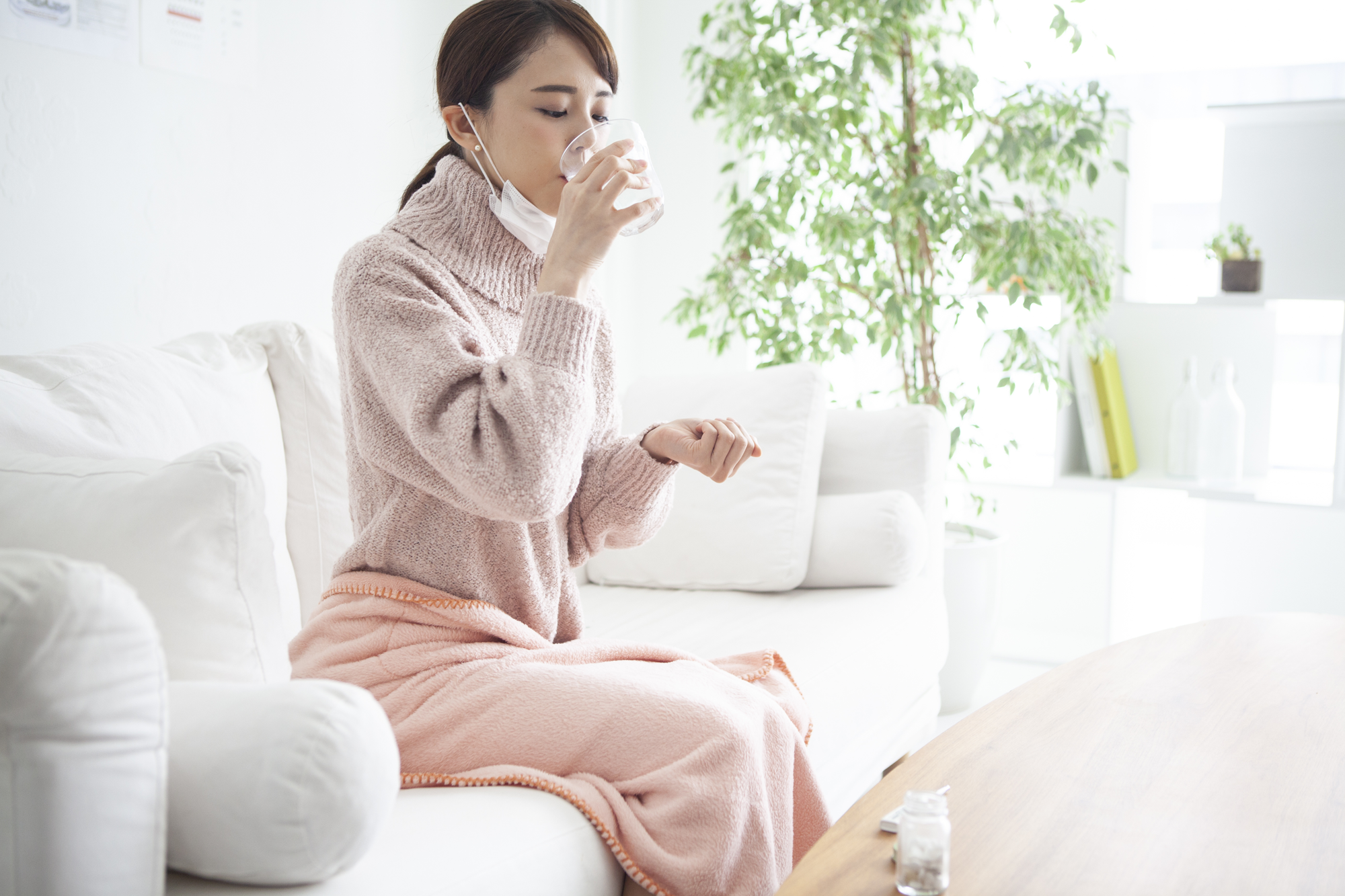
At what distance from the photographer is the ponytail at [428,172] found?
128cm

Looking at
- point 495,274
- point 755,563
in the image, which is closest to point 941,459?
point 755,563

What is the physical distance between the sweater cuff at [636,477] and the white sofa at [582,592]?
378mm

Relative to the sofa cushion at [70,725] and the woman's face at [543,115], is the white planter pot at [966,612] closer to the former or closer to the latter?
the woman's face at [543,115]

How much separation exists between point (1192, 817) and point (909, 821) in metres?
0.27

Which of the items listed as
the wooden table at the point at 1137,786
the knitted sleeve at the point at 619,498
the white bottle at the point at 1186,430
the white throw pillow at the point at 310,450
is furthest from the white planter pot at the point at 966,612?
the white throw pillow at the point at 310,450

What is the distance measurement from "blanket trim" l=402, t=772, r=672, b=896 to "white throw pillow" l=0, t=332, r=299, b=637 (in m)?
0.25

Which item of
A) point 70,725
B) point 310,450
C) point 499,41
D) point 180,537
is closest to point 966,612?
point 310,450

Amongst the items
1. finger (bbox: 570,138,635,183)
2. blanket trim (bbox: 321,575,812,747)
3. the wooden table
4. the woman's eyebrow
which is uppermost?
the woman's eyebrow

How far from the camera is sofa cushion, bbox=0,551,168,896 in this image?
648 millimetres

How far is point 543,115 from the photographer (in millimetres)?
1177

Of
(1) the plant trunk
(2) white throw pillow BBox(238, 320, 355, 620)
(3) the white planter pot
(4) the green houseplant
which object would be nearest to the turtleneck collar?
(2) white throw pillow BBox(238, 320, 355, 620)

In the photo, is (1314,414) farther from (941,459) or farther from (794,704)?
(794,704)

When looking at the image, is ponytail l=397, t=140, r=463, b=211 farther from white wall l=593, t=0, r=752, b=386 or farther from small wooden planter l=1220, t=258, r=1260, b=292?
small wooden planter l=1220, t=258, r=1260, b=292

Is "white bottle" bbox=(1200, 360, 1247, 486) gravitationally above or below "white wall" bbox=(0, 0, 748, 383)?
below
